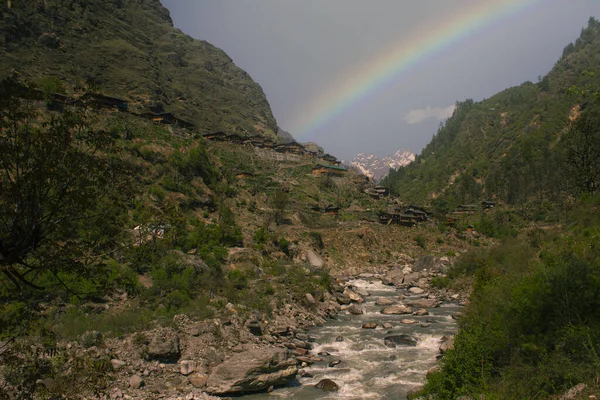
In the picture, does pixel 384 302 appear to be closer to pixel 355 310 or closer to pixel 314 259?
pixel 355 310

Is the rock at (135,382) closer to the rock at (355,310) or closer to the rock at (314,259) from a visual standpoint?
the rock at (355,310)

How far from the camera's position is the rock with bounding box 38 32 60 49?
78.8 m

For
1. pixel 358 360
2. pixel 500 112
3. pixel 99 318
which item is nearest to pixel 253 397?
pixel 358 360

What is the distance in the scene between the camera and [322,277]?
35438mm

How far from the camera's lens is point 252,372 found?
15.8 m

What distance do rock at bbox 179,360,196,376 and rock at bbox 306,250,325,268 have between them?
101 ft

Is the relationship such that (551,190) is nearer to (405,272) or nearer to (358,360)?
(405,272)

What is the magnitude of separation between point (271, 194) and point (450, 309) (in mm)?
38548

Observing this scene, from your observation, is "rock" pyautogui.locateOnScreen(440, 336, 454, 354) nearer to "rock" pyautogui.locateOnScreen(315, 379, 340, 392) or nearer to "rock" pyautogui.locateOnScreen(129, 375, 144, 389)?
"rock" pyautogui.locateOnScreen(315, 379, 340, 392)

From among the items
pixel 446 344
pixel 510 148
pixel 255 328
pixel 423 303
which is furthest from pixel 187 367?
pixel 510 148

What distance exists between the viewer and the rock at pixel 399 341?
21.7 m

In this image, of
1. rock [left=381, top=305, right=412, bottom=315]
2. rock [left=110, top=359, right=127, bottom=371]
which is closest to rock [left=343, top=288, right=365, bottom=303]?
rock [left=381, top=305, right=412, bottom=315]

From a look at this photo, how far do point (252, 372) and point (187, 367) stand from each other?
9.73 ft

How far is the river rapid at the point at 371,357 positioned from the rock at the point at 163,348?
4.35 m
